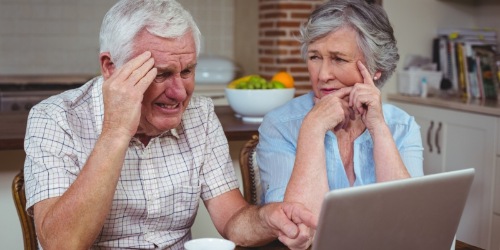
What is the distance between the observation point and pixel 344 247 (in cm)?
113

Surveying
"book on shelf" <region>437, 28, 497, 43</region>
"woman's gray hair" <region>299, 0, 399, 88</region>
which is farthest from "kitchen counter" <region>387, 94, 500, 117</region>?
"woman's gray hair" <region>299, 0, 399, 88</region>

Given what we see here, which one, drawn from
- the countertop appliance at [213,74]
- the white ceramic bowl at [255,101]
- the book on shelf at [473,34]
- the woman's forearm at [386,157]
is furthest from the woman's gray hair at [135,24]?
the countertop appliance at [213,74]

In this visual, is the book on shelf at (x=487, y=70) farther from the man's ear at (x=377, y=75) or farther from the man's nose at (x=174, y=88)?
the man's nose at (x=174, y=88)

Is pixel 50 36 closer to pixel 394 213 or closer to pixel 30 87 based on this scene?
pixel 30 87

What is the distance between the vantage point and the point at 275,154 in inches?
73.6

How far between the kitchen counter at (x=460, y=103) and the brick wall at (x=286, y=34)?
2.72ft

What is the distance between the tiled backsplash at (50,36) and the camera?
4.95 m

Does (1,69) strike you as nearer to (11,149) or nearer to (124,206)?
(11,149)

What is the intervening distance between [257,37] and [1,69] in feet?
5.83

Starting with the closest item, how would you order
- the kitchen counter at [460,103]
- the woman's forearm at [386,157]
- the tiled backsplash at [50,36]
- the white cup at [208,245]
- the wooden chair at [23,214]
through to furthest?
the white cup at [208,245] → the wooden chair at [23,214] → the woman's forearm at [386,157] → the kitchen counter at [460,103] → the tiled backsplash at [50,36]

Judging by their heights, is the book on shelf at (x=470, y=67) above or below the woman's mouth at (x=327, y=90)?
below

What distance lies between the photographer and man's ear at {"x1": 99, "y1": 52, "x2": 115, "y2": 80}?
1.62 metres

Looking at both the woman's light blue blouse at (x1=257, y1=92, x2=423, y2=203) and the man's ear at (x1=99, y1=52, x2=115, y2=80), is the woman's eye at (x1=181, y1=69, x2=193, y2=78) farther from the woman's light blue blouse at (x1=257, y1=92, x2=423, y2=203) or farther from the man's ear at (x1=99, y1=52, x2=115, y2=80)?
the woman's light blue blouse at (x1=257, y1=92, x2=423, y2=203)

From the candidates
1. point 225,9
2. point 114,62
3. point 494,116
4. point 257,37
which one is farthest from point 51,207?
point 225,9
